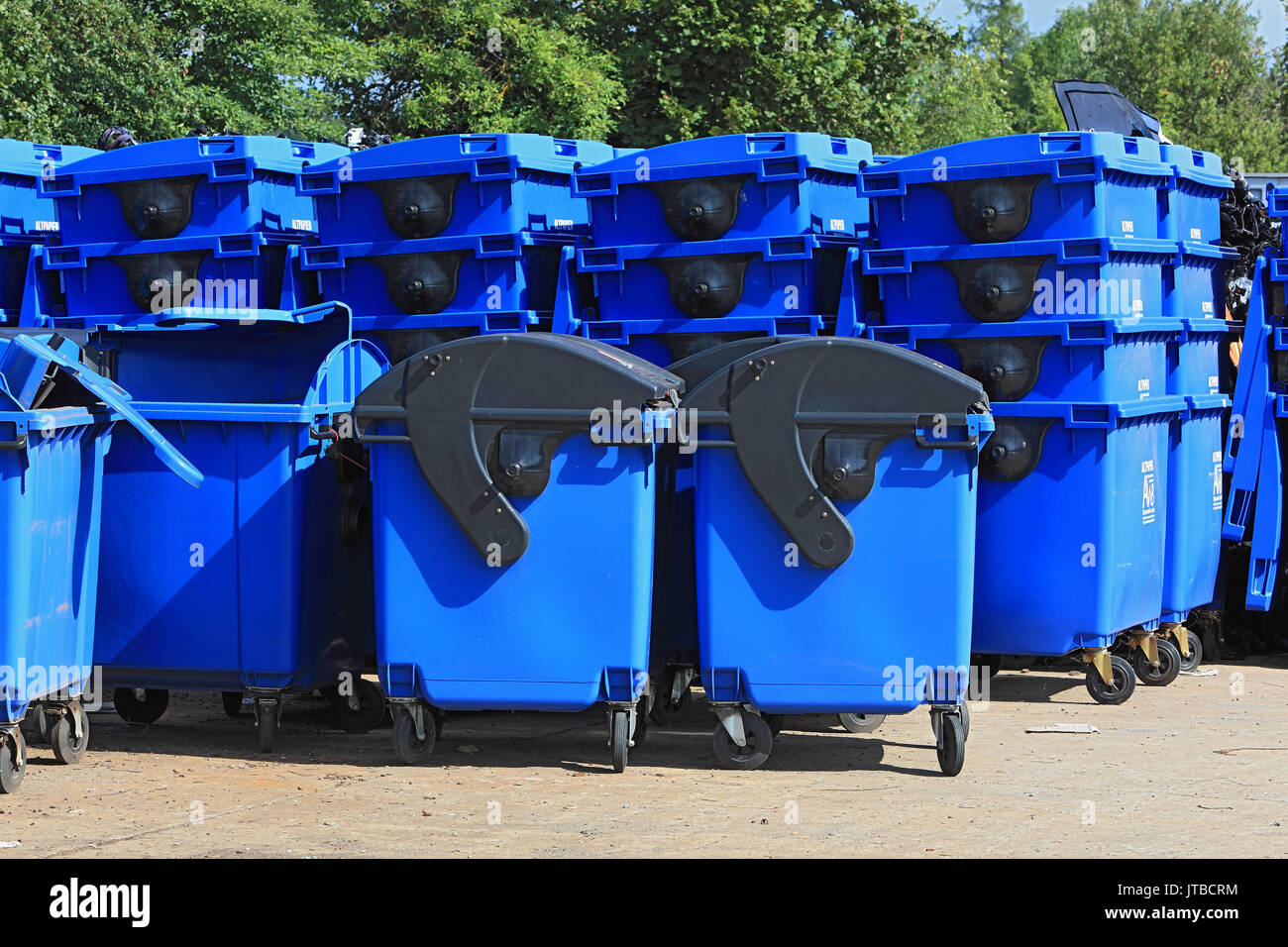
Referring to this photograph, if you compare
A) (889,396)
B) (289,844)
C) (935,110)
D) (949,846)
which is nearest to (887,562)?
(889,396)

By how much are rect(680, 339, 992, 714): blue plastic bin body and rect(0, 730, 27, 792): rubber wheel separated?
7.67ft

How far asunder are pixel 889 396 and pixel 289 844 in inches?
94.1

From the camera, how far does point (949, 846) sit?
4641 mm

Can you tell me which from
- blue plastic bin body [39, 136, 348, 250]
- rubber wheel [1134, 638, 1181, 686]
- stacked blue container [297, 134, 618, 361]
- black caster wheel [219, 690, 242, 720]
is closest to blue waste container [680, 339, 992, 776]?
stacked blue container [297, 134, 618, 361]

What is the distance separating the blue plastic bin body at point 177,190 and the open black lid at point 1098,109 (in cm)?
451

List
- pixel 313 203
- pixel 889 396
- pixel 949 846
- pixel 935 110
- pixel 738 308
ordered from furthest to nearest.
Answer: pixel 935 110
pixel 313 203
pixel 738 308
pixel 889 396
pixel 949 846

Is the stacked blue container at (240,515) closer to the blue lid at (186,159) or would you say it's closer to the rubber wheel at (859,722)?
the blue lid at (186,159)

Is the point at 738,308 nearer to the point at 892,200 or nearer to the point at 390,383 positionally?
the point at 892,200

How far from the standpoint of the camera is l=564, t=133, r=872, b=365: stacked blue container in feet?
22.1

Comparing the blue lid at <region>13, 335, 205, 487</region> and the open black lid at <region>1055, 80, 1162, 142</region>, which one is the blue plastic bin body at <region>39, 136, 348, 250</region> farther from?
the open black lid at <region>1055, 80, 1162, 142</region>

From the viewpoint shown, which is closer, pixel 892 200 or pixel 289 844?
pixel 289 844

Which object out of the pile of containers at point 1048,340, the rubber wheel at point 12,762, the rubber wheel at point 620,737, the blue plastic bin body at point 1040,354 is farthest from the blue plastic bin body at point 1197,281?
the rubber wheel at point 12,762

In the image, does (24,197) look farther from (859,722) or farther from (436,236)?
(859,722)

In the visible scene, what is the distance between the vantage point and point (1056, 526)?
646cm
